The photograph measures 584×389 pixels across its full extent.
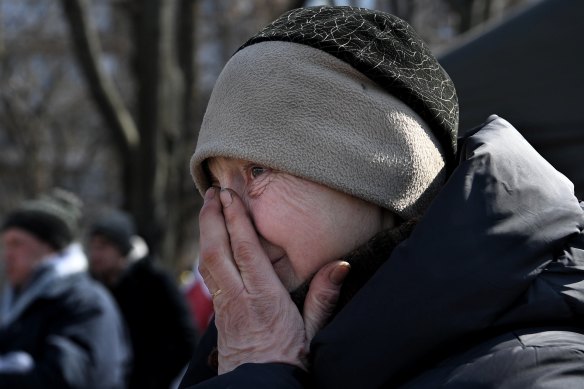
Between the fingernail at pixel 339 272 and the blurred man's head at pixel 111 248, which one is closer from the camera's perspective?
the fingernail at pixel 339 272

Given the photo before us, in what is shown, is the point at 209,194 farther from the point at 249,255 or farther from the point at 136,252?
the point at 136,252

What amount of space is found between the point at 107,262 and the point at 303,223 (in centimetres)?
531

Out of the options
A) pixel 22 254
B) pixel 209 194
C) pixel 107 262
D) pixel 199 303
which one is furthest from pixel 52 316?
pixel 209 194

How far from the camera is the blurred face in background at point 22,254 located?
16.4ft

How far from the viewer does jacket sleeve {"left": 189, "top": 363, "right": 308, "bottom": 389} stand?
142 centimetres

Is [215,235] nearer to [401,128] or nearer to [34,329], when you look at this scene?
[401,128]

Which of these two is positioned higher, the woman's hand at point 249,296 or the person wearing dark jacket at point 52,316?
the woman's hand at point 249,296

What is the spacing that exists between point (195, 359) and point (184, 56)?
925 cm

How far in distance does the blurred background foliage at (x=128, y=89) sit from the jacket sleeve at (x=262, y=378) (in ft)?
20.3

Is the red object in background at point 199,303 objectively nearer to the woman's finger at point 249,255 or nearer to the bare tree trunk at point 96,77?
the bare tree trunk at point 96,77

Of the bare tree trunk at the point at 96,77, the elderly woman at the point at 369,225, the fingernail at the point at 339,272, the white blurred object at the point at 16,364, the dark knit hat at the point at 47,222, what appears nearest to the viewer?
the elderly woman at the point at 369,225

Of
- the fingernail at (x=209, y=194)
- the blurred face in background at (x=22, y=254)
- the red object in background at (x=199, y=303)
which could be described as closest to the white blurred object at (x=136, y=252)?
the red object in background at (x=199, y=303)

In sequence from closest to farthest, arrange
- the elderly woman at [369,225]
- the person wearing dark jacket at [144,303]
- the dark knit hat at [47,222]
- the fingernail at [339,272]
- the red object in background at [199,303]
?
1. the elderly woman at [369,225]
2. the fingernail at [339,272]
3. the dark knit hat at [47,222]
4. the person wearing dark jacket at [144,303]
5. the red object in background at [199,303]

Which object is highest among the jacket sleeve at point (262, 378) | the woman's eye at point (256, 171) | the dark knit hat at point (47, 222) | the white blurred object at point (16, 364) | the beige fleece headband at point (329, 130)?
the beige fleece headband at point (329, 130)
